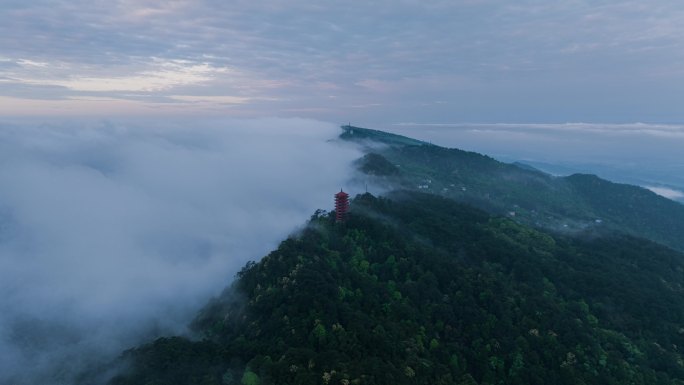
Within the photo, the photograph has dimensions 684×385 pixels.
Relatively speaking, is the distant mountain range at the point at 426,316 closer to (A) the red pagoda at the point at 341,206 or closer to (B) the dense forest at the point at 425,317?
(B) the dense forest at the point at 425,317

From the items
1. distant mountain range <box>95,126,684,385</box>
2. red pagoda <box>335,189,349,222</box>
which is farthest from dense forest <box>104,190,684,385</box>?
red pagoda <box>335,189,349,222</box>

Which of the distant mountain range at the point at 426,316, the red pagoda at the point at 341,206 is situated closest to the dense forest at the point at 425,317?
the distant mountain range at the point at 426,316

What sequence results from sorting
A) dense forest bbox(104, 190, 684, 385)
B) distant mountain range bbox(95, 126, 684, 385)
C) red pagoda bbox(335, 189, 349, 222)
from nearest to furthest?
dense forest bbox(104, 190, 684, 385) < distant mountain range bbox(95, 126, 684, 385) < red pagoda bbox(335, 189, 349, 222)

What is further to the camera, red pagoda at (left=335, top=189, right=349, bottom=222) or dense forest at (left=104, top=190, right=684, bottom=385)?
red pagoda at (left=335, top=189, right=349, bottom=222)

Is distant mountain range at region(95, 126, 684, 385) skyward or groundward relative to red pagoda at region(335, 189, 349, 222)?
groundward

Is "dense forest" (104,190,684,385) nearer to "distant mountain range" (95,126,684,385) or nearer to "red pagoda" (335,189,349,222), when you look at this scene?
"distant mountain range" (95,126,684,385)

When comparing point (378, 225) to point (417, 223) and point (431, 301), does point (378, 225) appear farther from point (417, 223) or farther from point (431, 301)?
point (431, 301)

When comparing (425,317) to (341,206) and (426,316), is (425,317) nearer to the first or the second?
(426,316)
